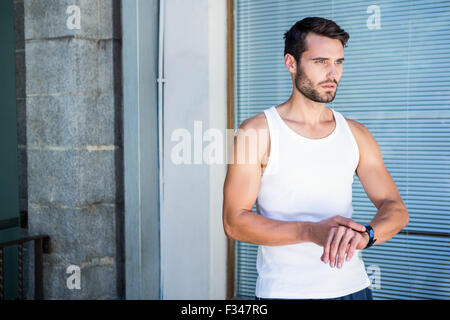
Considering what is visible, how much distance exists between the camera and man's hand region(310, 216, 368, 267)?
1.48 meters

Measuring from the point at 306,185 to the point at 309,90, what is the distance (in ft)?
1.38

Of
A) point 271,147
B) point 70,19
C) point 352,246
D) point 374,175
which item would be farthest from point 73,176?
point 352,246

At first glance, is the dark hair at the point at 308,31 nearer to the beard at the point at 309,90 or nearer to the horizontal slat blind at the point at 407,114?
the beard at the point at 309,90

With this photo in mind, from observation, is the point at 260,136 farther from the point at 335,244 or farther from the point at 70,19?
the point at 70,19

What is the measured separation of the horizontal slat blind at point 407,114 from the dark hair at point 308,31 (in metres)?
1.14

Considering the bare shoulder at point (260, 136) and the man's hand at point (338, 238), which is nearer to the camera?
the man's hand at point (338, 238)

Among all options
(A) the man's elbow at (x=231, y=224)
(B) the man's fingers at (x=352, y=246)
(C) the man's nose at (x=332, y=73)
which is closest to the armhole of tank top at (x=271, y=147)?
(A) the man's elbow at (x=231, y=224)

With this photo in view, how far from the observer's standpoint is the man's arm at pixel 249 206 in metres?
1.65

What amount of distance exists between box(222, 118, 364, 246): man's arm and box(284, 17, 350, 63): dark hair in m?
0.36

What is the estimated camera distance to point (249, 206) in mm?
1761

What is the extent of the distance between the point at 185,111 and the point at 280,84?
717 millimetres

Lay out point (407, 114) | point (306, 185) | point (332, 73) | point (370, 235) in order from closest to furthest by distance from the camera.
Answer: point (370, 235), point (306, 185), point (332, 73), point (407, 114)

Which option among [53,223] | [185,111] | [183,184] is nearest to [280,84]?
[185,111]

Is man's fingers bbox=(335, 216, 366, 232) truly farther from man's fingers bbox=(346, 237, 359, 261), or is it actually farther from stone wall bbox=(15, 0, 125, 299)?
stone wall bbox=(15, 0, 125, 299)
